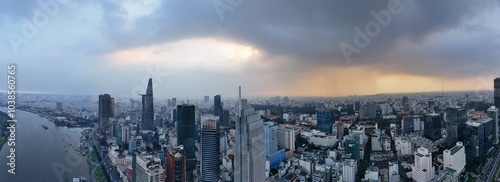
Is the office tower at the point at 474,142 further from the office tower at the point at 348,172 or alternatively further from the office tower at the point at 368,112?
the office tower at the point at 368,112

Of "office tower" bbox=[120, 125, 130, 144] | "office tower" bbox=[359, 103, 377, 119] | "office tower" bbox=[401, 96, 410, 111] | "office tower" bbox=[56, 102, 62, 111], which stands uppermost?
"office tower" bbox=[56, 102, 62, 111]

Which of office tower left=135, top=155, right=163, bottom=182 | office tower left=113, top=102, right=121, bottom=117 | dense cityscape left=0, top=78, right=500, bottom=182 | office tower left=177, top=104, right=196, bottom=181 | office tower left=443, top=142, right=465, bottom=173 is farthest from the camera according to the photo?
office tower left=113, top=102, right=121, bottom=117

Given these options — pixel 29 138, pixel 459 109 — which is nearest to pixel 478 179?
pixel 459 109

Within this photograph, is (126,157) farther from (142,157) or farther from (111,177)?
(142,157)

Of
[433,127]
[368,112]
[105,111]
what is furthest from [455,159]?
[105,111]

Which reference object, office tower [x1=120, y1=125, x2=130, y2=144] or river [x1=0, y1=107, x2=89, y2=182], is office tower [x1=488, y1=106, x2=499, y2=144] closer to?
office tower [x1=120, y1=125, x2=130, y2=144]

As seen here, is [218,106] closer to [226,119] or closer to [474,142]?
[226,119]

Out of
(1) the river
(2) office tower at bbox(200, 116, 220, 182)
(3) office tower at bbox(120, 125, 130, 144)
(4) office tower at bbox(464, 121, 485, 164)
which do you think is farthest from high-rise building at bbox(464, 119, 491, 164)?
(3) office tower at bbox(120, 125, 130, 144)
